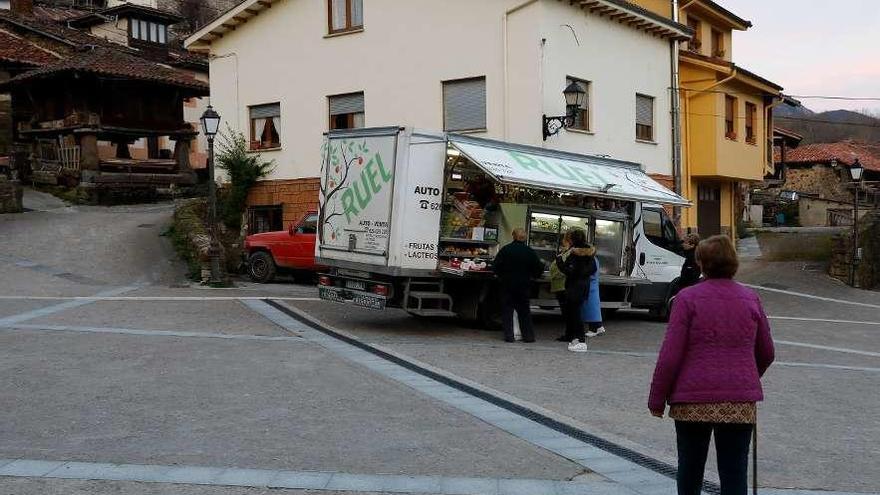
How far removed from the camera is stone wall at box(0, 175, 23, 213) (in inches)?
965

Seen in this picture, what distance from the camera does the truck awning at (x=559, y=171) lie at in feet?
38.8

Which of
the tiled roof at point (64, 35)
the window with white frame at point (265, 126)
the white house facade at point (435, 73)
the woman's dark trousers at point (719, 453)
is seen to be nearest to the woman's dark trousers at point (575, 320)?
the woman's dark trousers at point (719, 453)

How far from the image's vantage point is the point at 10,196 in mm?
24625

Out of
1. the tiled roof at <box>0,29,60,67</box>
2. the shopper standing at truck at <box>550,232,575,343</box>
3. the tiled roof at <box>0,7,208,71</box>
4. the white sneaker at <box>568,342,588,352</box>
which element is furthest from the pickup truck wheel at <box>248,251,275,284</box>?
the tiled roof at <box>0,7,208,71</box>

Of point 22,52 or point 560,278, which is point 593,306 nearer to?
point 560,278

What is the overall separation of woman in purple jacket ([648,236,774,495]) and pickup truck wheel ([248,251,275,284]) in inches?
624

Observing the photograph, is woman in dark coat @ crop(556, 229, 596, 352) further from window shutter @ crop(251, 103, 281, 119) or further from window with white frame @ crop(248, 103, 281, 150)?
window shutter @ crop(251, 103, 281, 119)

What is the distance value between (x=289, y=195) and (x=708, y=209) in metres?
13.6

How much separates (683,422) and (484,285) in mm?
8712

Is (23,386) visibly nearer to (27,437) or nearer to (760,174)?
(27,437)

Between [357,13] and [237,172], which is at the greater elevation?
[357,13]

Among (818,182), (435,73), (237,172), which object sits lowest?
(237,172)

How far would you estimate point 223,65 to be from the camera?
2484cm

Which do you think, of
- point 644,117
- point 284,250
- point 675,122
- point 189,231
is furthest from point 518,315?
point 675,122
